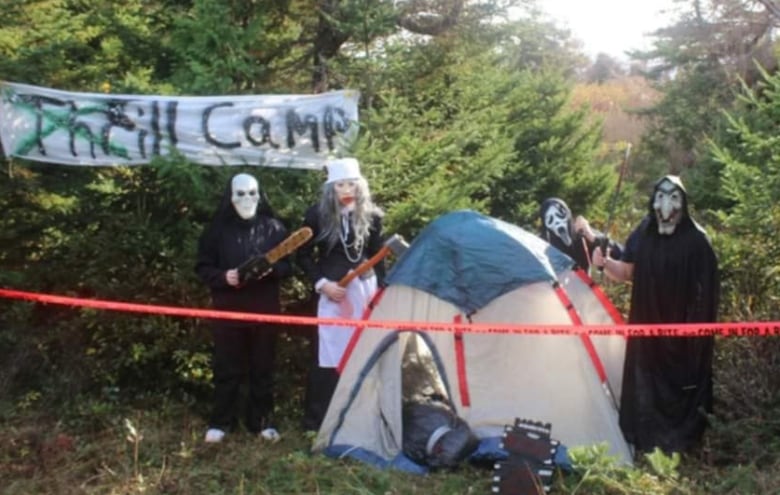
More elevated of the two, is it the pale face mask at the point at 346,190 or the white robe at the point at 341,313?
the pale face mask at the point at 346,190

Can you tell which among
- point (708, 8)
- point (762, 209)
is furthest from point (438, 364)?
point (708, 8)

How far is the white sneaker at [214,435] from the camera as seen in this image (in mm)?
5613

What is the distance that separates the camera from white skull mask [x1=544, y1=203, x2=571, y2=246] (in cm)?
638

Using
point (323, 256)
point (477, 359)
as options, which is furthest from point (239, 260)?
point (477, 359)

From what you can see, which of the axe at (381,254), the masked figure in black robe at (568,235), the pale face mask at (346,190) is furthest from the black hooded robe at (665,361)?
the pale face mask at (346,190)

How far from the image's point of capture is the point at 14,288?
6.75 metres

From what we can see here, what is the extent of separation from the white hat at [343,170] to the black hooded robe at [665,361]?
6.23 feet

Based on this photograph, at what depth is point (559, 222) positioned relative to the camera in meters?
6.38

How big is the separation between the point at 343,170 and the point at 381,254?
1.99ft

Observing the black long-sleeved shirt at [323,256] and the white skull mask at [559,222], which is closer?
the black long-sleeved shirt at [323,256]

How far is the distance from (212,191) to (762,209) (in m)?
3.91

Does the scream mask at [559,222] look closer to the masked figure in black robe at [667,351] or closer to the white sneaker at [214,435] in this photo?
the masked figure in black robe at [667,351]

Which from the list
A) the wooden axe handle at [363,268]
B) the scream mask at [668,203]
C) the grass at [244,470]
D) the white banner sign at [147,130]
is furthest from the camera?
the white banner sign at [147,130]

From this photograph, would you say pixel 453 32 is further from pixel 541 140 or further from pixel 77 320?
pixel 541 140
